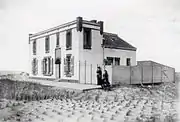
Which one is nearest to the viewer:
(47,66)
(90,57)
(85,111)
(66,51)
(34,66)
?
(85,111)

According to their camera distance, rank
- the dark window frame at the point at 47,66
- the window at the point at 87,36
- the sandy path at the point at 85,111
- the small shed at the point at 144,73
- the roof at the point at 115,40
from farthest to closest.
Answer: the window at the point at 87,36 < the dark window frame at the point at 47,66 < the roof at the point at 115,40 < the small shed at the point at 144,73 < the sandy path at the point at 85,111

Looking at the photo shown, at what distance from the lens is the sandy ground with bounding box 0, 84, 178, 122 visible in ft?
3.52

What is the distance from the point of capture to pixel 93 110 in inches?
45.4

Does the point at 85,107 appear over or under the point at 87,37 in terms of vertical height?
under

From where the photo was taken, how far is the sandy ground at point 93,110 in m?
1.07

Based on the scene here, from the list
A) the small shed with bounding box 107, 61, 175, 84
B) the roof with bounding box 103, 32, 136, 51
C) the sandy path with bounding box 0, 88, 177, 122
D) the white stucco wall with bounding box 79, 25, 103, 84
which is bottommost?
the sandy path with bounding box 0, 88, 177, 122

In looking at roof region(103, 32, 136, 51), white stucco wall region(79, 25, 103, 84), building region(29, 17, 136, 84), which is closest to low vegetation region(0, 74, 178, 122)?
building region(29, 17, 136, 84)

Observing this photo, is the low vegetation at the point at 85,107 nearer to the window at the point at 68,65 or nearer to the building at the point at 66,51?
the building at the point at 66,51

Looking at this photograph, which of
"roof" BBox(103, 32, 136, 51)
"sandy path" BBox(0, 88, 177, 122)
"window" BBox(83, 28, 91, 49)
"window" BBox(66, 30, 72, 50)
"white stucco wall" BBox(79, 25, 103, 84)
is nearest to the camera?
"sandy path" BBox(0, 88, 177, 122)

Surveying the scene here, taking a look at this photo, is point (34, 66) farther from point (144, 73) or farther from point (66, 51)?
point (144, 73)

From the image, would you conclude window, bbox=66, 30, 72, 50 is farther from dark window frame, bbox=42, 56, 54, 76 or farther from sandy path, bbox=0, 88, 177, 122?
sandy path, bbox=0, 88, 177, 122

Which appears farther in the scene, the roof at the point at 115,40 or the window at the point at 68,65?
the window at the point at 68,65

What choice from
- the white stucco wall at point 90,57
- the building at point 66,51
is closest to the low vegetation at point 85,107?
the building at point 66,51

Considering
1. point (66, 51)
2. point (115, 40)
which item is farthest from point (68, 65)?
point (115, 40)
